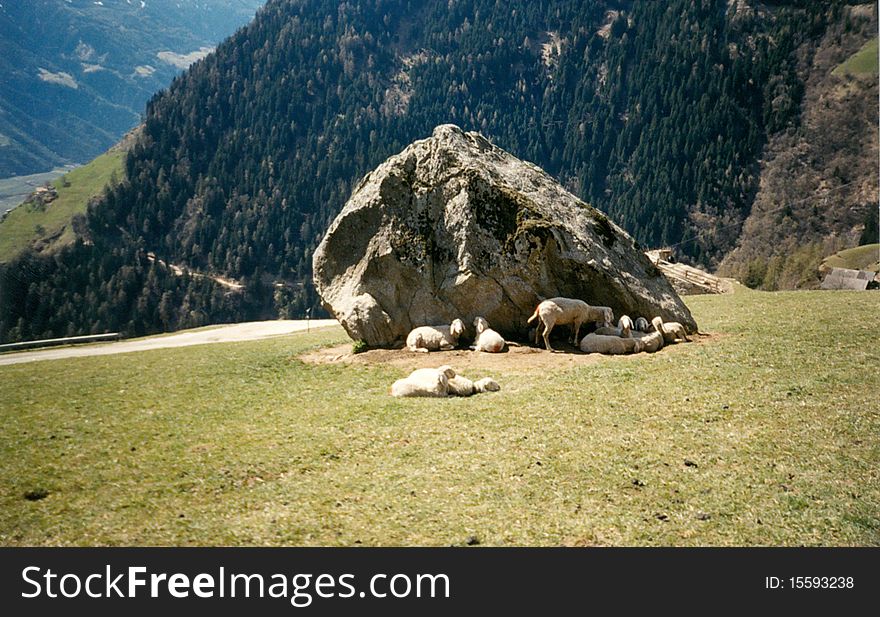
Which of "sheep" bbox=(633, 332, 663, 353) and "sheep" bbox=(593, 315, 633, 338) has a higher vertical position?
"sheep" bbox=(593, 315, 633, 338)

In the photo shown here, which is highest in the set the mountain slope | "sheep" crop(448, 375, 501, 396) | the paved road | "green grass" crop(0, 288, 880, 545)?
the mountain slope

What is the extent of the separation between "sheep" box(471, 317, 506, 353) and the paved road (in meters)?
15.1

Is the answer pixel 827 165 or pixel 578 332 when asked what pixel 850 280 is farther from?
pixel 827 165

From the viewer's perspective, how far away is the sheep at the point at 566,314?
20625 millimetres

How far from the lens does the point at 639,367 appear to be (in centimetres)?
1758

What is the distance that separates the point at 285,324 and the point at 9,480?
34.8m

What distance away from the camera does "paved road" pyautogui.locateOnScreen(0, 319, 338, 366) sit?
86.4ft

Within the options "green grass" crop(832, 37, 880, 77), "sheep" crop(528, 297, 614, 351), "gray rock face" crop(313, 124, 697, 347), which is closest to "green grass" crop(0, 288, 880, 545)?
"sheep" crop(528, 297, 614, 351)

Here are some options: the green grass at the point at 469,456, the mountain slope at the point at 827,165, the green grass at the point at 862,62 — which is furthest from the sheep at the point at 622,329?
the green grass at the point at 862,62

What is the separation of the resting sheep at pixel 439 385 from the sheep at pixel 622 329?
243 inches

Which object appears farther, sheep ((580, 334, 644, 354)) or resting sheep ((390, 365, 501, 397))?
sheep ((580, 334, 644, 354))

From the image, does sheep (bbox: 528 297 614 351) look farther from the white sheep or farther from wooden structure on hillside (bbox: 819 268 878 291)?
wooden structure on hillside (bbox: 819 268 878 291)

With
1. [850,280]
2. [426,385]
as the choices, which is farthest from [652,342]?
[850,280]

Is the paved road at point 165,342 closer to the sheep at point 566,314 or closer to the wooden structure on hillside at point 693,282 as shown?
the sheep at point 566,314
